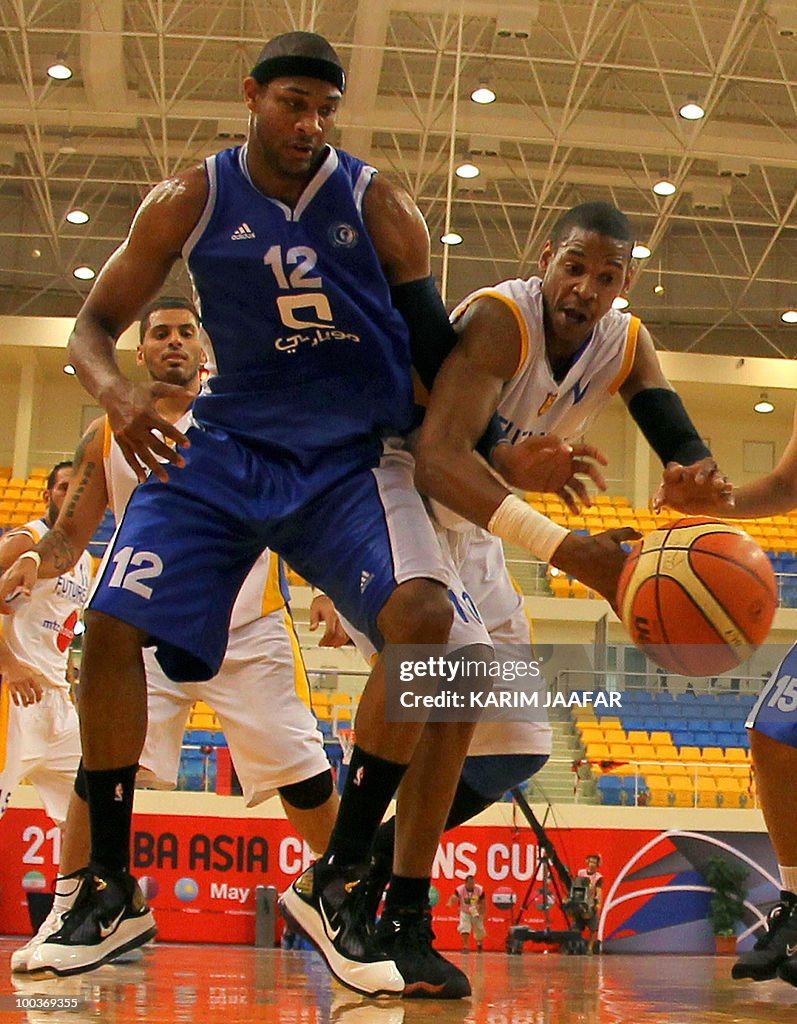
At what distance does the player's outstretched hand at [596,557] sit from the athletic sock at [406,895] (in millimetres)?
861

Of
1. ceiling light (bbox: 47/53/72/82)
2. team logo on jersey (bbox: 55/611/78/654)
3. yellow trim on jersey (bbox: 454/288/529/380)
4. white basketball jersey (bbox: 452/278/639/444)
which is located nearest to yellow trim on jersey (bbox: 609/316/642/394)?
white basketball jersey (bbox: 452/278/639/444)

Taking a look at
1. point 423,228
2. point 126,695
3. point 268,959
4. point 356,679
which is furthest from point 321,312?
point 356,679

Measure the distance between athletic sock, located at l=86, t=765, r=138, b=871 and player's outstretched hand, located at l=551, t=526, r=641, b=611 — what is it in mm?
1154

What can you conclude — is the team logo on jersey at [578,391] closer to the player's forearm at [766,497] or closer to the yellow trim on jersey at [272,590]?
the player's forearm at [766,497]

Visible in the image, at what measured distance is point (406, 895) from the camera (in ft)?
10.2

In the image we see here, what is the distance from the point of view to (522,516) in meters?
3.02

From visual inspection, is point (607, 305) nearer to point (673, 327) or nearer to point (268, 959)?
point (268, 959)

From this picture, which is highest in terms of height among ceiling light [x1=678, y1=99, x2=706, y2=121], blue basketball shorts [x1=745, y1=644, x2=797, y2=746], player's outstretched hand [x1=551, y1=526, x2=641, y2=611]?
ceiling light [x1=678, y1=99, x2=706, y2=121]

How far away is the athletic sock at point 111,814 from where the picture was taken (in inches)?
120

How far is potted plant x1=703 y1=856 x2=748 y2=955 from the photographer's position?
11492 mm

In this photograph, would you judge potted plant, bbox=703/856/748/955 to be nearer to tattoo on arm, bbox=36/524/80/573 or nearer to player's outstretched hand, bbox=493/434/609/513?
tattoo on arm, bbox=36/524/80/573

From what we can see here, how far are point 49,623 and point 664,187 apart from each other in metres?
15.3

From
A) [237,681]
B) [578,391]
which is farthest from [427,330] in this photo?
[237,681]

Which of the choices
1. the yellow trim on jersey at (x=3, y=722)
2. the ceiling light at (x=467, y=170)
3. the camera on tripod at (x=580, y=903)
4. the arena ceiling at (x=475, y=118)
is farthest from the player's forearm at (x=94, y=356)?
the ceiling light at (x=467, y=170)
